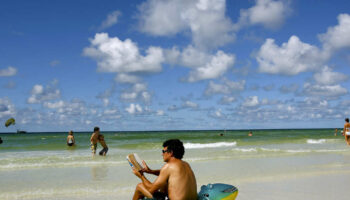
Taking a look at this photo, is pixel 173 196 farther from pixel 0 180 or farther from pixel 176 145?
pixel 0 180

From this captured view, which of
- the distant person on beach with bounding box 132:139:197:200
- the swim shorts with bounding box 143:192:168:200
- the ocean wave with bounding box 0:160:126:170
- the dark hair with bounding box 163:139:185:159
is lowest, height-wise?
the ocean wave with bounding box 0:160:126:170

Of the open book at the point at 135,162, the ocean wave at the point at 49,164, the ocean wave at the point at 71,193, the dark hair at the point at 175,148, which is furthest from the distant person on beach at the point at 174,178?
the ocean wave at the point at 49,164

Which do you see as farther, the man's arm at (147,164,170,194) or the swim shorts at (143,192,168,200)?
the swim shorts at (143,192,168,200)

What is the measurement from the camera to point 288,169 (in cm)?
1073

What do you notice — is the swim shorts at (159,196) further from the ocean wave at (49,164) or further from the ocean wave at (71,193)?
the ocean wave at (49,164)

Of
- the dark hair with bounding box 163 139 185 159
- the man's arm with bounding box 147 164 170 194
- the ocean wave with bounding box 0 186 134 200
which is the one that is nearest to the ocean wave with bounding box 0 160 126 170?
the ocean wave with bounding box 0 186 134 200

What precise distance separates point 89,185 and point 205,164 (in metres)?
5.15

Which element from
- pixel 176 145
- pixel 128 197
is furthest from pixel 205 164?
pixel 176 145

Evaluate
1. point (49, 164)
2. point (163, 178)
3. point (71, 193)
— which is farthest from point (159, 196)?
point (49, 164)

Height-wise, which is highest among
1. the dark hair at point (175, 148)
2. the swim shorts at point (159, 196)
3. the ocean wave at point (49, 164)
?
the dark hair at point (175, 148)

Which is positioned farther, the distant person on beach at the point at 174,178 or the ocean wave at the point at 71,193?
the ocean wave at the point at 71,193

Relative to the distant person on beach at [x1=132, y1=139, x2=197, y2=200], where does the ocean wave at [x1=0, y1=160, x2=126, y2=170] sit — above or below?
below

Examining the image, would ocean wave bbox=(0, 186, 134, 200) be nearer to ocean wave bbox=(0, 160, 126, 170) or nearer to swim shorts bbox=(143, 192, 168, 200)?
swim shorts bbox=(143, 192, 168, 200)

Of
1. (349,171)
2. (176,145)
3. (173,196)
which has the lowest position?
(349,171)
